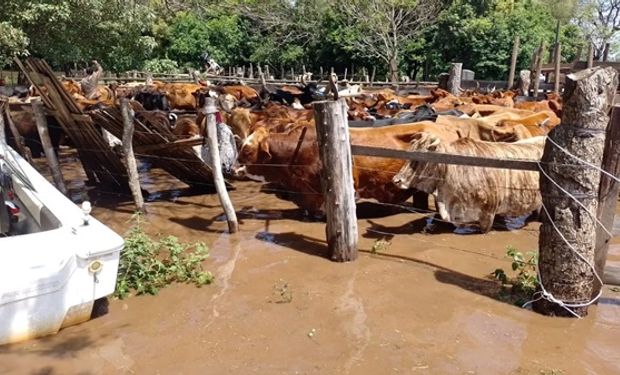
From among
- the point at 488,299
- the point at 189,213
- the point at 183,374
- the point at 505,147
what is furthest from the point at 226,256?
the point at 505,147

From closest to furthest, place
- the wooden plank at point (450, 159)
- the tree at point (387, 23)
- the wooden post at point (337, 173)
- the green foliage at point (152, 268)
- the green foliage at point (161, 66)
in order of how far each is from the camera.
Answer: the wooden plank at point (450, 159) → the green foliage at point (152, 268) → the wooden post at point (337, 173) → the tree at point (387, 23) → the green foliage at point (161, 66)

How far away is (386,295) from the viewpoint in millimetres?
4609

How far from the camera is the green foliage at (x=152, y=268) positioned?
15.5 feet

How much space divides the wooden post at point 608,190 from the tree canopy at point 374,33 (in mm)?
16692

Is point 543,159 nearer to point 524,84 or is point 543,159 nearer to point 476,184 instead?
point 476,184

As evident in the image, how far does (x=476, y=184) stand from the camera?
225 inches

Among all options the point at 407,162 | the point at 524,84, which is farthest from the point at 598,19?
the point at 407,162

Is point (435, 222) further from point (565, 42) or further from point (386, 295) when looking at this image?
point (565, 42)

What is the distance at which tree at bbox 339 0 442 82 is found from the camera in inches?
1093

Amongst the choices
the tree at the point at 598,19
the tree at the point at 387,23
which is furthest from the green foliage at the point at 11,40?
the tree at the point at 598,19

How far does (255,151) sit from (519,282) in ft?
11.7

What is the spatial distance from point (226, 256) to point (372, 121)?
4097mm

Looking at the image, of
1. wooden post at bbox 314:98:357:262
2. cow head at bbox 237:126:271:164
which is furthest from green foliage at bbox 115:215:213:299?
cow head at bbox 237:126:271:164

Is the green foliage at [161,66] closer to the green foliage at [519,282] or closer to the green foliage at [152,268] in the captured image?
the green foliage at [152,268]
